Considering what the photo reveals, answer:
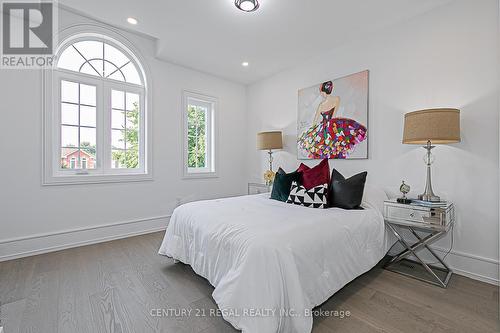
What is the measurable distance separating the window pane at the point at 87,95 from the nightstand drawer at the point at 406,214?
150 inches

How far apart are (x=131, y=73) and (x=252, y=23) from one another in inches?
77.6

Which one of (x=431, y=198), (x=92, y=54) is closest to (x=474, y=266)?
(x=431, y=198)

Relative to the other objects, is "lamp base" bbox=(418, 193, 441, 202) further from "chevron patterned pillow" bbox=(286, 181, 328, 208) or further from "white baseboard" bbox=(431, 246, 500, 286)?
"chevron patterned pillow" bbox=(286, 181, 328, 208)

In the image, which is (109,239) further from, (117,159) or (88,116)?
(88,116)

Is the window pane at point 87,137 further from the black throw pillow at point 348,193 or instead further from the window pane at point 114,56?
the black throw pillow at point 348,193

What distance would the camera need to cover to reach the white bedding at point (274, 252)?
52.3 inches

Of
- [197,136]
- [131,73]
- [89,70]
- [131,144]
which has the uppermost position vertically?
[131,73]

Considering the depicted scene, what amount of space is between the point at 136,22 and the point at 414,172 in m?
3.64

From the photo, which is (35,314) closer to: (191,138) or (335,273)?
(335,273)

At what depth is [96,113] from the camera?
306cm

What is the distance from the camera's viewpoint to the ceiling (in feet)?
7.69

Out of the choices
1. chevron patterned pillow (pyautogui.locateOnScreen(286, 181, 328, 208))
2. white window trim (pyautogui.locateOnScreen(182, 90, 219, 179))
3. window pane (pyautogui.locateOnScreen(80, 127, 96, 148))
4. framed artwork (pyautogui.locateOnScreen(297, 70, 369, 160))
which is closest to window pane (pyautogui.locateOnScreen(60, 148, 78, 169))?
window pane (pyautogui.locateOnScreen(80, 127, 96, 148))

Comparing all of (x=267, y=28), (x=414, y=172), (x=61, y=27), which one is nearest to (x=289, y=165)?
(x=414, y=172)

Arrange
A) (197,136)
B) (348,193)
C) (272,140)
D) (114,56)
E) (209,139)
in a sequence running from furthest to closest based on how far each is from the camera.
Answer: (209,139) < (197,136) < (272,140) < (114,56) < (348,193)
